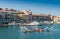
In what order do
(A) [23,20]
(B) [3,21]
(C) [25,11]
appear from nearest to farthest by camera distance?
(B) [3,21] < (A) [23,20] < (C) [25,11]

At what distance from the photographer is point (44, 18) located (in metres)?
23.4

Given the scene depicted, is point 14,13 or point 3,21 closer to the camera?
point 3,21

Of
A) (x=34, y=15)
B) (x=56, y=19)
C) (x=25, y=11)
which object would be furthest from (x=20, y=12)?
(x=56, y=19)

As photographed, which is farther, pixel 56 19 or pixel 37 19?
pixel 56 19

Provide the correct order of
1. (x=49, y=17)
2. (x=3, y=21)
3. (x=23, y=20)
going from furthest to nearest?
(x=49, y=17) → (x=23, y=20) → (x=3, y=21)

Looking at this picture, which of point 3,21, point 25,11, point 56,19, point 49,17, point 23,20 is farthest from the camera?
point 56,19

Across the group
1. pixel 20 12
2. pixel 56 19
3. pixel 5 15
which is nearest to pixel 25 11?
pixel 20 12

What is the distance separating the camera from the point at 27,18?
20875 millimetres

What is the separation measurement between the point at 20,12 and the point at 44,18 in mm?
2819

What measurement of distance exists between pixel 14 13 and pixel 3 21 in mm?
2144

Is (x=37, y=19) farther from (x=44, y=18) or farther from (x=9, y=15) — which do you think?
(x=9, y=15)

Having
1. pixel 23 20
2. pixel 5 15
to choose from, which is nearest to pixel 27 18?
pixel 23 20

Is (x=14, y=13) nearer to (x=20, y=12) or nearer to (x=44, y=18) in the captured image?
(x=20, y=12)

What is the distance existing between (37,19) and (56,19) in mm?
3847
